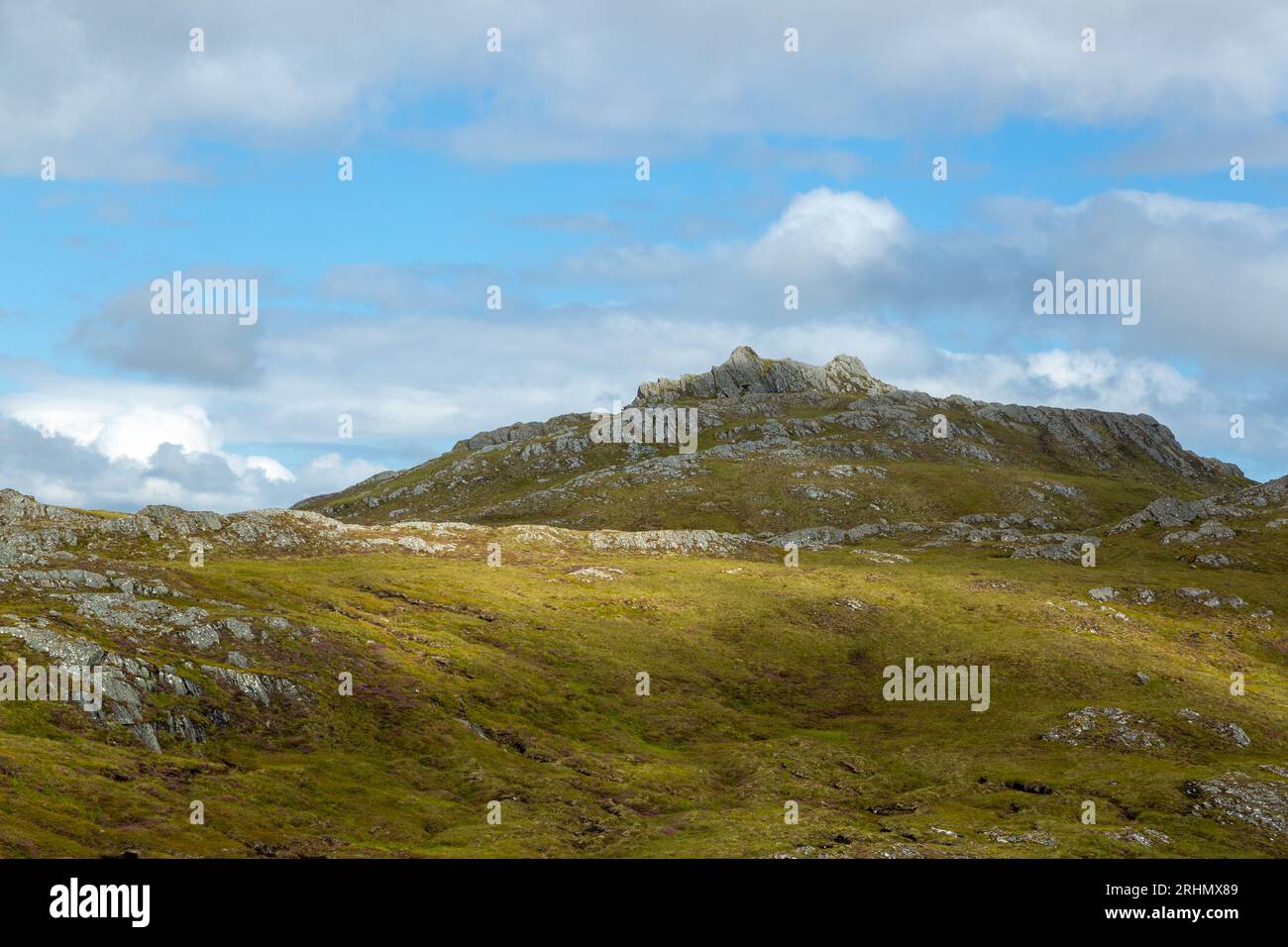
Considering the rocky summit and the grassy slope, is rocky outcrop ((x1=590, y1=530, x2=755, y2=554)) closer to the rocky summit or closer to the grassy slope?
the rocky summit

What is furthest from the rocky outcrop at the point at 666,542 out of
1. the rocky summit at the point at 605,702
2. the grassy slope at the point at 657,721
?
the grassy slope at the point at 657,721

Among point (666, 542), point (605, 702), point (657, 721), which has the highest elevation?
point (666, 542)

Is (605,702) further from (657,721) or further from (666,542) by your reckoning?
(666,542)

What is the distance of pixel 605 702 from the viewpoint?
105750 mm

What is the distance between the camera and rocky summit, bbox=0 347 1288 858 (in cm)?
6831

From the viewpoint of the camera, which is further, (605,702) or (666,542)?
(666,542)

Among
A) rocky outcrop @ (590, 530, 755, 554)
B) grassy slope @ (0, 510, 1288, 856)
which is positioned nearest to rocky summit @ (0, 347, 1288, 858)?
grassy slope @ (0, 510, 1288, 856)

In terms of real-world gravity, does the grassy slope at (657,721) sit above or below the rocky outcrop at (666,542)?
below

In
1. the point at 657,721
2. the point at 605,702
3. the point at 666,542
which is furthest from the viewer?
the point at 666,542

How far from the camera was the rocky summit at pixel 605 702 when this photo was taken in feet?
224

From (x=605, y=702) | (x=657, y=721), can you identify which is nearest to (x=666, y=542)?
(x=605, y=702)

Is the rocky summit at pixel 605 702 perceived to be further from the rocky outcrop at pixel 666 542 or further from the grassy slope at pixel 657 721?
the rocky outcrop at pixel 666 542
